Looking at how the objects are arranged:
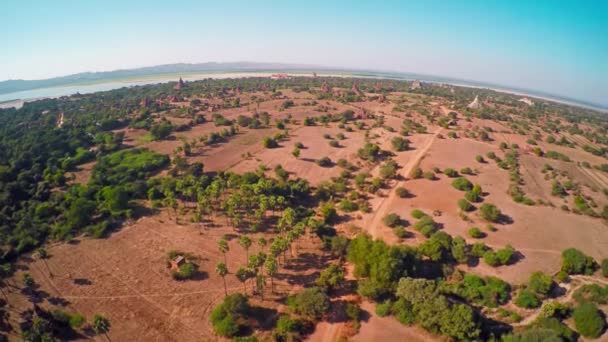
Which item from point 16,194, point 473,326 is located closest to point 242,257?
point 473,326

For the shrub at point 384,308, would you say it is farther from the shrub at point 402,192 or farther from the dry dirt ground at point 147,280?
the shrub at point 402,192

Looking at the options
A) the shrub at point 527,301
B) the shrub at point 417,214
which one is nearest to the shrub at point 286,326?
the shrub at point 527,301

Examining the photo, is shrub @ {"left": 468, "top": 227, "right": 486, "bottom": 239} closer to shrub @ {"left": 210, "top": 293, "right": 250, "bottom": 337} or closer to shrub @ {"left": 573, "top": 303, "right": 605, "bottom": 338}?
shrub @ {"left": 573, "top": 303, "right": 605, "bottom": 338}

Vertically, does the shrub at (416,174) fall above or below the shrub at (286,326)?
above

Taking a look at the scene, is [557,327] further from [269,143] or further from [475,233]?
[269,143]

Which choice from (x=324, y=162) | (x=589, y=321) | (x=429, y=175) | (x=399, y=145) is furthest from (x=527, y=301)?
(x=399, y=145)

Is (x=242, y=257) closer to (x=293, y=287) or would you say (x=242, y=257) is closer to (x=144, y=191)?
(x=293, y=287)
